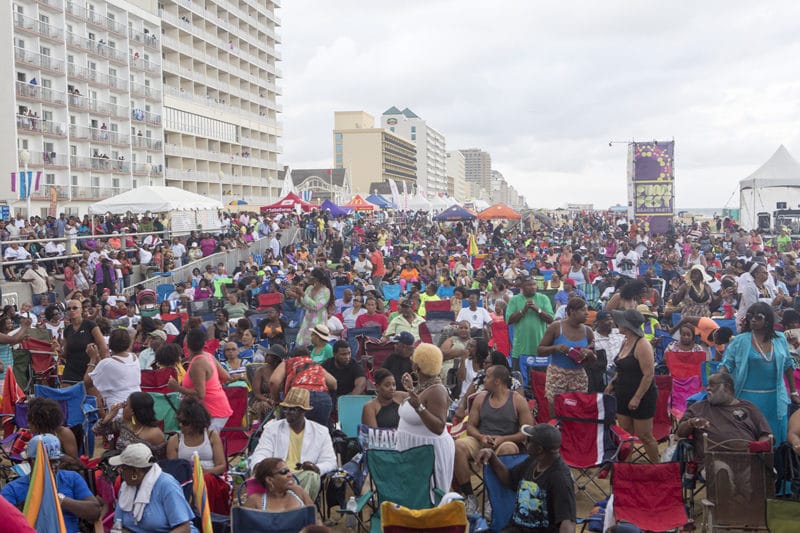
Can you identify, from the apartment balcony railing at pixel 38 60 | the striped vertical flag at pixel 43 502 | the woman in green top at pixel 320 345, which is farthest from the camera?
the apartment balcony railing at pixel 38 60

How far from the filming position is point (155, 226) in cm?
2564

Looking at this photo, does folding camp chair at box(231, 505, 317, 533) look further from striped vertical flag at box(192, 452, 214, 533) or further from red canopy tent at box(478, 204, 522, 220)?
red canopy tent at box(478, 204, 522, 220)

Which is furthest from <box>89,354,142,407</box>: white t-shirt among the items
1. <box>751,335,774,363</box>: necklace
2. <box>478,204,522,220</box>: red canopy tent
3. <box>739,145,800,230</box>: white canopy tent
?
<box>739,145,800,230</box>: white canopy tent

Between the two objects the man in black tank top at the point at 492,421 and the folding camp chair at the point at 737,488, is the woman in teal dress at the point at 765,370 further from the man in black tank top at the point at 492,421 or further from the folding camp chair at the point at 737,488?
the man in black tank top at the point at 492,421

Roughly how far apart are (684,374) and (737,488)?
10.3 ft

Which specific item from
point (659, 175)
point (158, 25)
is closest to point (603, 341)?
point (659, 175)

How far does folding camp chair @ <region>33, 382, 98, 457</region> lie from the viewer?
7.25m

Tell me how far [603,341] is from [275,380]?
3670 mm

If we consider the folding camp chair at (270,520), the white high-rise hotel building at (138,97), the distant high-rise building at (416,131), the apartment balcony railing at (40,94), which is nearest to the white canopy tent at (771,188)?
the white high-rise hotel building at (138,97)

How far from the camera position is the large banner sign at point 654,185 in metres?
31.9

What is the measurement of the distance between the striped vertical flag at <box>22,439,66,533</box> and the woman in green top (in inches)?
154

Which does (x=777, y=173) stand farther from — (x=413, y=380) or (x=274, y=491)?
(x=274, y=491)

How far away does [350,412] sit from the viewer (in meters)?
7.20

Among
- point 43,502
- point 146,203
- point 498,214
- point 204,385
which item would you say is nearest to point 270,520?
point 43,502
